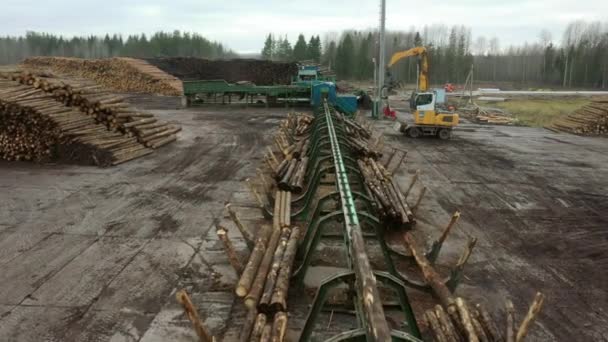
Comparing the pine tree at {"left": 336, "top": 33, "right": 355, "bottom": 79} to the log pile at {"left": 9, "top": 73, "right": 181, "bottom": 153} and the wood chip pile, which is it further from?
the wood chip pile

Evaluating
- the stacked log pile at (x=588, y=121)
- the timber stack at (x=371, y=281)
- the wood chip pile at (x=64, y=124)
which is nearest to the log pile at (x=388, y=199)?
the timber stack at (x=371, y=281)

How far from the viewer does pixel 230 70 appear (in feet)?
144

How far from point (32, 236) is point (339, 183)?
542cm

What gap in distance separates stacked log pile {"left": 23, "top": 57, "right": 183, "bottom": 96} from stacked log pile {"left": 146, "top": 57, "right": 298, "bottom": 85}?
12.6 feet

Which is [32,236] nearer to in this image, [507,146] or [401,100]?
[507,146]

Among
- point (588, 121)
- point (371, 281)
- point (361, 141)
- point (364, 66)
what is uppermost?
point (364, 66)

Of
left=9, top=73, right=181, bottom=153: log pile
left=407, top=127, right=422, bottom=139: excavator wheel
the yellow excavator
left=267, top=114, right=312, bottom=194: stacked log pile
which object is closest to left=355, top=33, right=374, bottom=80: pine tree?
the yellow excavator

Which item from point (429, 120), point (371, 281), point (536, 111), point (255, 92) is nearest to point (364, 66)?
point (536, 111)

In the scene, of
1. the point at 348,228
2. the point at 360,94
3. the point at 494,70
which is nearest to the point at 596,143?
the point at 360,94

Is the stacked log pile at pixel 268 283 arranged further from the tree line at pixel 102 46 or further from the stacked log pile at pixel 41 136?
the tree line at pixel 102 46

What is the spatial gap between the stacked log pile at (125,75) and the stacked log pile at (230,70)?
3.85 m

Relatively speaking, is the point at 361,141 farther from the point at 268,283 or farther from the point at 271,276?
the point at 268,283

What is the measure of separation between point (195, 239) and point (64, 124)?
783 centimetres

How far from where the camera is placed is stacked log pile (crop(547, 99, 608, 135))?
22.6 meters
